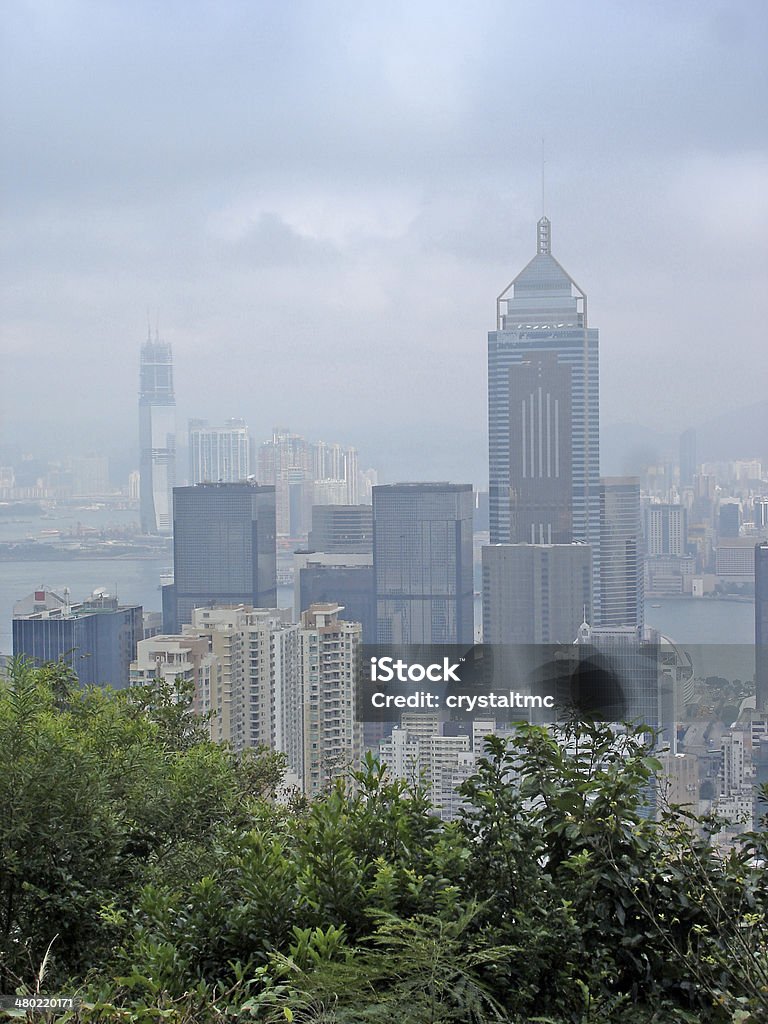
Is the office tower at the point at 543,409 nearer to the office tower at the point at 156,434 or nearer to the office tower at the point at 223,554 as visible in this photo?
the office tower at the point at 223,554

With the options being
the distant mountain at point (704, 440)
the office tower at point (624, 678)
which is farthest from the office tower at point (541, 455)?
the office tower at point (624, 678)

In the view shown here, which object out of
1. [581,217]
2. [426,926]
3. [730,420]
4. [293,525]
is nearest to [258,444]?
[293,525]

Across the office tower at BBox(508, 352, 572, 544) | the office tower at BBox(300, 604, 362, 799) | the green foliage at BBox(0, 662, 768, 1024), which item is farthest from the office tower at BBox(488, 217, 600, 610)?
the green foliage at BBox(0, 662, 768, 1024)

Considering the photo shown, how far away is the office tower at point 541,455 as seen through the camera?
2434 millimetres

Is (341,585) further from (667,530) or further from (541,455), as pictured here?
(667,530)

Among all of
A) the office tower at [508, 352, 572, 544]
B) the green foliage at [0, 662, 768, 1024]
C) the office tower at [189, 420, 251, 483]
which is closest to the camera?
the green foliage at [0, 662, 768, 1024]

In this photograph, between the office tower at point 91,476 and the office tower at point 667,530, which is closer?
the office tower at point 667,530

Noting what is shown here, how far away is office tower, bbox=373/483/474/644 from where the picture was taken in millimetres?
2406

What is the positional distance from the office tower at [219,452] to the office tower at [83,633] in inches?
15.2

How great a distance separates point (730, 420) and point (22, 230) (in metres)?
1.93

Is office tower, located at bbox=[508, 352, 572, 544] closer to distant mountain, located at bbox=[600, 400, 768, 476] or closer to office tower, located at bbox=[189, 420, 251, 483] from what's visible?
distant mountain, located at bbox=[600, 400, 768, 476]

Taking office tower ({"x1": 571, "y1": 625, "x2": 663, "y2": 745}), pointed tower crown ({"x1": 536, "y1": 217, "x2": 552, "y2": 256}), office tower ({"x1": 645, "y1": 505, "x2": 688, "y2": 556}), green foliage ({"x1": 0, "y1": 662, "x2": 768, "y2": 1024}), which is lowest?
green foliage ({"x1": 0, "y1": 662, "x2": 768, "y2": 1024})

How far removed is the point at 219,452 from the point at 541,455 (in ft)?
2.73

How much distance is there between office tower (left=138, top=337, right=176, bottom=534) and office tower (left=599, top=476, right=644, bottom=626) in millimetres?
1120
